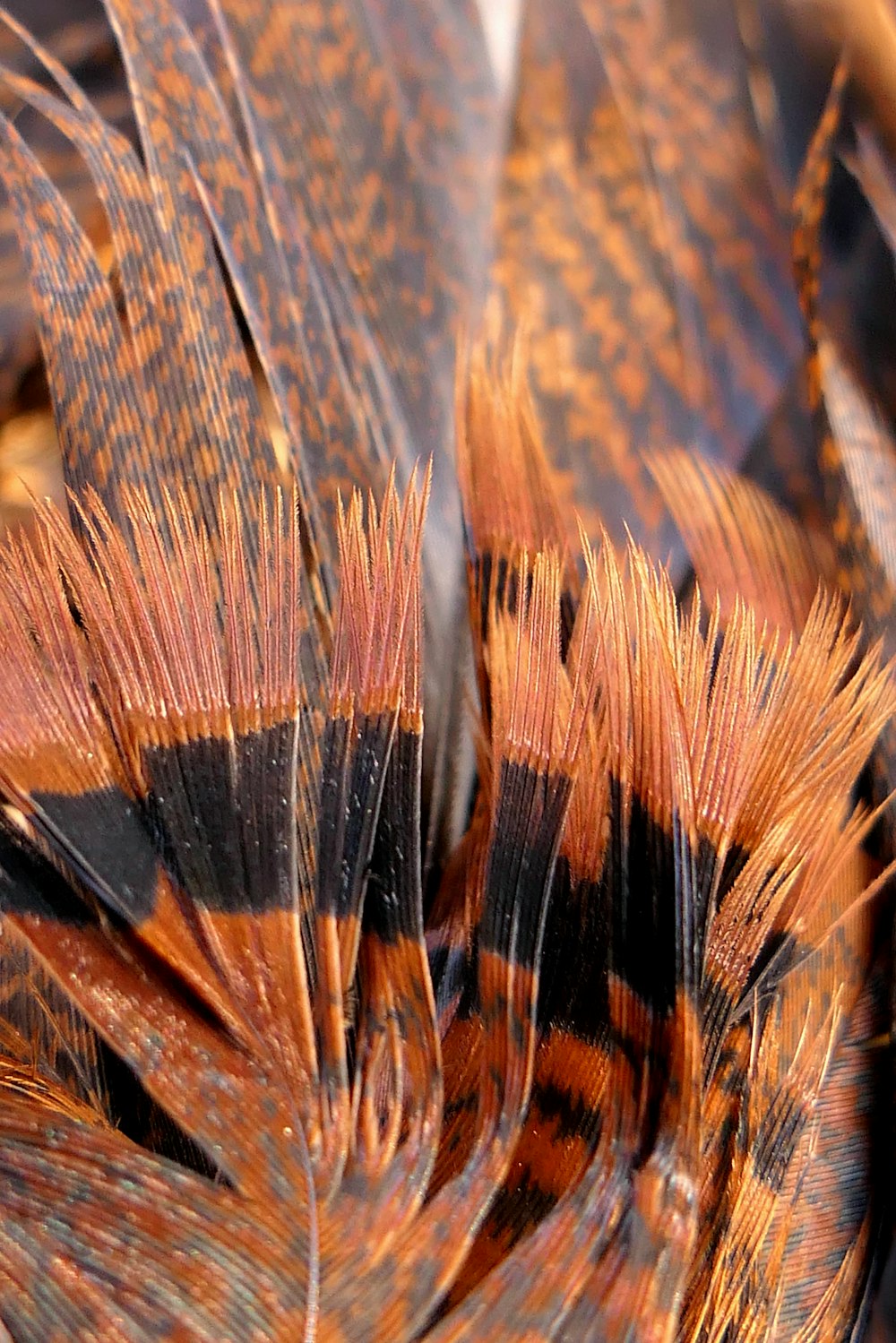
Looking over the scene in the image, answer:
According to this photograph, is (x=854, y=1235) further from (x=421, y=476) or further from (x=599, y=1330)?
(x=421, y=476)

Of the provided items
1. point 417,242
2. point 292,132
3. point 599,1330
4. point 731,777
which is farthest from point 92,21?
point 599,1330

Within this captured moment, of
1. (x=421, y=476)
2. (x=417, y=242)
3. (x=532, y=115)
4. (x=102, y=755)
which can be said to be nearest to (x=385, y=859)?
(x=102, y=755)

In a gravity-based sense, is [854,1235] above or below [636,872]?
below

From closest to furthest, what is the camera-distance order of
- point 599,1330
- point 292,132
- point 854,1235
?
point 599,1330 < point 854,1235 < point 292,132

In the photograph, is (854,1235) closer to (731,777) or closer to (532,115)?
(731,777)

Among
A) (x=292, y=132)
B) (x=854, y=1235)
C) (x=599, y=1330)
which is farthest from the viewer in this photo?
(x=292, y=132)

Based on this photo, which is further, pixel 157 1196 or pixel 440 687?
pixel 440 687

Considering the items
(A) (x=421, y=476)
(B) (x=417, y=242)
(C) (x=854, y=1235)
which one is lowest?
(C) (x=854, y=1235)
